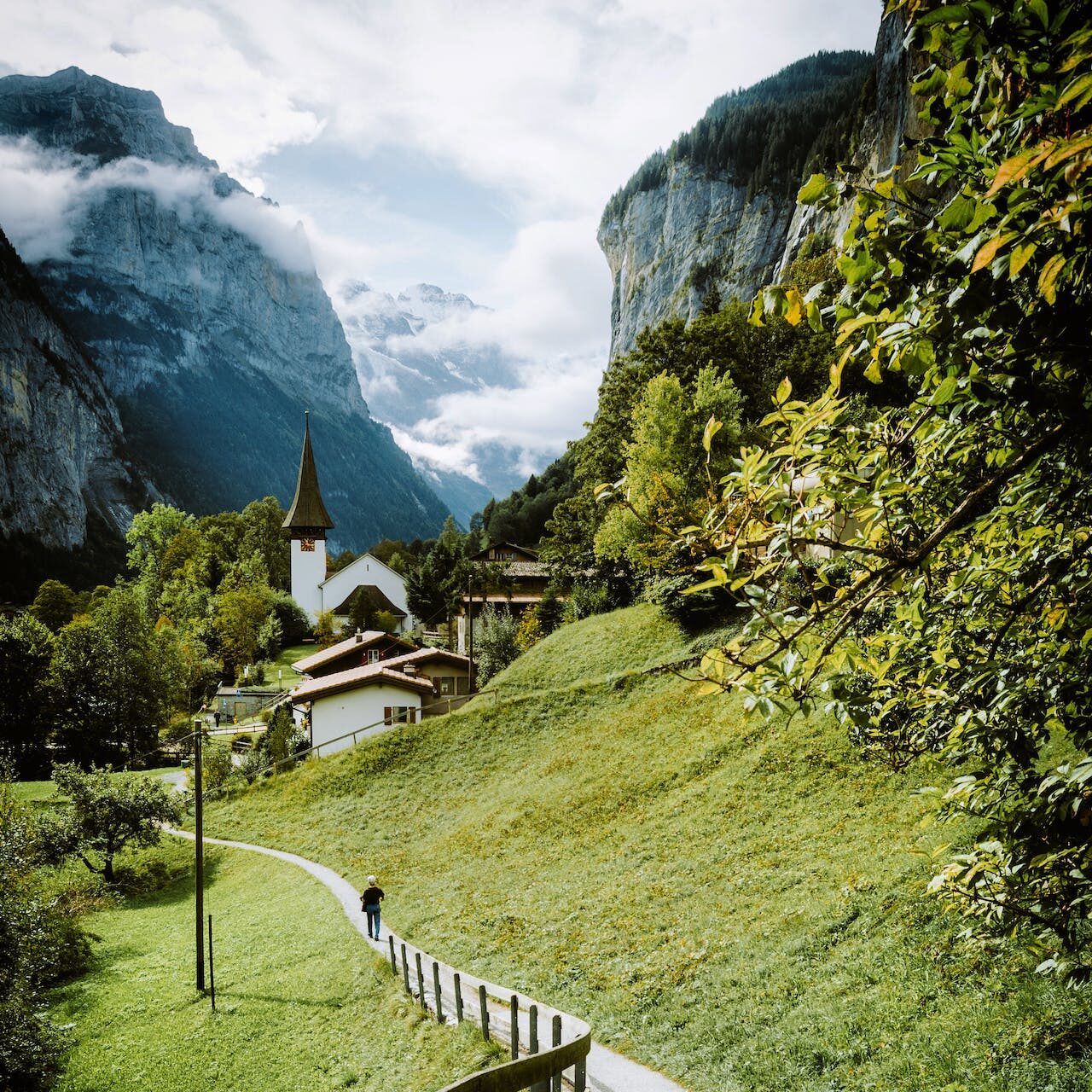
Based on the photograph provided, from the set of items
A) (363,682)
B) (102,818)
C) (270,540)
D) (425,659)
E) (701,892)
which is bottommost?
(102,818)

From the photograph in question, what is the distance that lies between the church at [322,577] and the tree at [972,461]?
7604cm

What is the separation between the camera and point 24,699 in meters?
43.0

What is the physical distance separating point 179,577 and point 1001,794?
83.1 metres

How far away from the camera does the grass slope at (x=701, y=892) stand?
6996 mm

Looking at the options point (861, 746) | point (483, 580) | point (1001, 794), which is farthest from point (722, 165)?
point (1001, 794)

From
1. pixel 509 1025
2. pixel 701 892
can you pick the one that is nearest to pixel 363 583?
pixel 701 892

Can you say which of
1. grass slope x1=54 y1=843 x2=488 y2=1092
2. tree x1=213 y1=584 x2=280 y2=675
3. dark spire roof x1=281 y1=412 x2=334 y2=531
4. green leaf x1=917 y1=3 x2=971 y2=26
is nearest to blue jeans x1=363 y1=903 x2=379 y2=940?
grass slope x1=54 y1=843 x2=488 y2=1092

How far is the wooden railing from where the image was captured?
3459 mm

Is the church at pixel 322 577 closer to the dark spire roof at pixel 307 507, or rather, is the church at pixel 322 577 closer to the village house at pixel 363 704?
the dark spire roof at pixel 307 507

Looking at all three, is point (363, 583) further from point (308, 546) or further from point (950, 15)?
point (950, 15)

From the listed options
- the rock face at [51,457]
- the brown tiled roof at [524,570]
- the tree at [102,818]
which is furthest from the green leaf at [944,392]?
the rock face at [51,457]

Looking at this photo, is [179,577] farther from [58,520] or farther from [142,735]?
[58,520]

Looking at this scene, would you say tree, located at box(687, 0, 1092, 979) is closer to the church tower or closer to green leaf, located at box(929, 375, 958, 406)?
green leaf, located at box(929, 375, 958, 406)

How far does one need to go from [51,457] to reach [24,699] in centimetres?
10421
